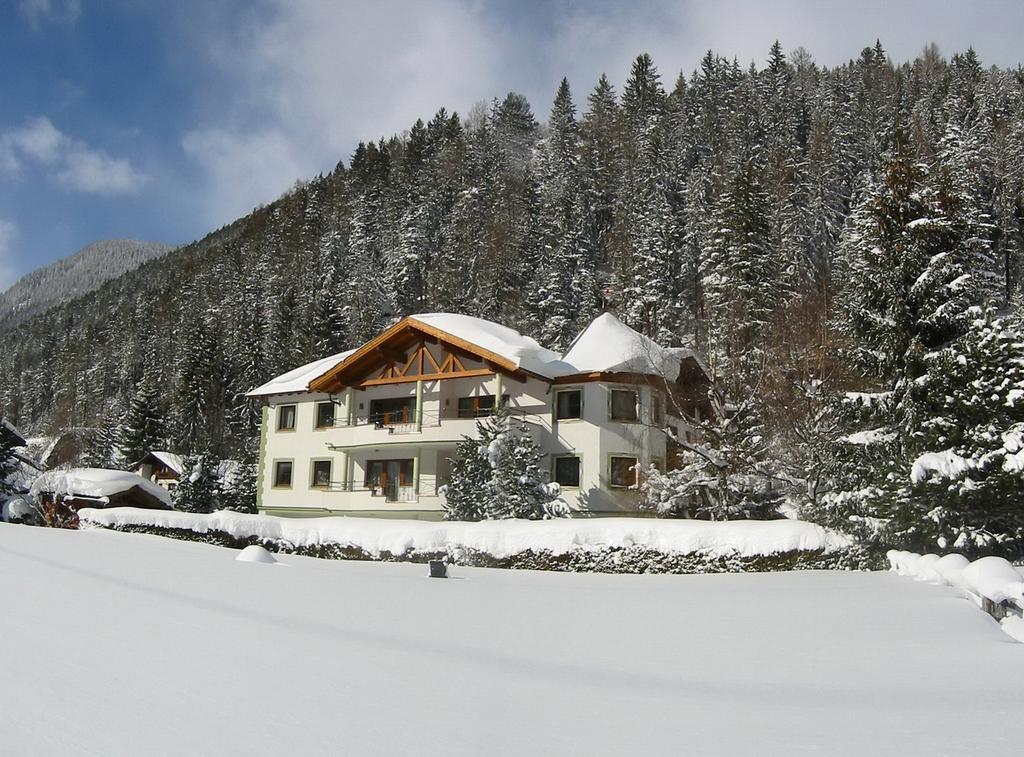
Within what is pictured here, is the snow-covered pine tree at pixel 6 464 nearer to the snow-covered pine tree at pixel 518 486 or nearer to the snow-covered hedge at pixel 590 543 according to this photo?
the snow-covered hedge at pixel 590 543

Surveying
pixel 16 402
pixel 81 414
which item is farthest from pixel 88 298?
pixel 81 414

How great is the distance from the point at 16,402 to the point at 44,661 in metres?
132

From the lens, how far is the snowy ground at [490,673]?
4.20 metres

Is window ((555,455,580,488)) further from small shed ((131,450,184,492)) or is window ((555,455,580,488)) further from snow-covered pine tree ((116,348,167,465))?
snow-covered pine tree ((116,348,167,465))

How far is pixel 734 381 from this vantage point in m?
25.5

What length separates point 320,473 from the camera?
3669cm

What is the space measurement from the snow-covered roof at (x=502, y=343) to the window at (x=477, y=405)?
220cm

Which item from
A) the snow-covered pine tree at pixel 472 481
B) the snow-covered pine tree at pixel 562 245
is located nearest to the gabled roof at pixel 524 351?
the snow-covered pine tree at pixel 472 481

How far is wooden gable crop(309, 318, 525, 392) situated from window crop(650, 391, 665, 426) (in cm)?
532

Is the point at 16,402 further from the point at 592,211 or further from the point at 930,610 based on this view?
the point at 930,610

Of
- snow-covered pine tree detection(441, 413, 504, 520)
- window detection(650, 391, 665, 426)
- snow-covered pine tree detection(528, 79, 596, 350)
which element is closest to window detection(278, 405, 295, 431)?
snow-covered pine tree detection(441, 413, 504, 520)

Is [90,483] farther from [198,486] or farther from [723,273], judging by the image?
[723,273]

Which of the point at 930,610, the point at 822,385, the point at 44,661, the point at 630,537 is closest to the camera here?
the point at 44,661

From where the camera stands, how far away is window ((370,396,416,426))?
34.3 meters
